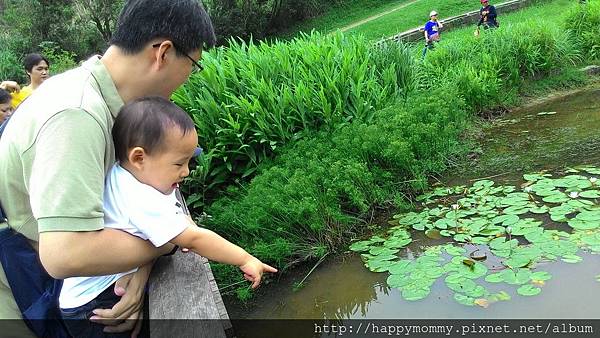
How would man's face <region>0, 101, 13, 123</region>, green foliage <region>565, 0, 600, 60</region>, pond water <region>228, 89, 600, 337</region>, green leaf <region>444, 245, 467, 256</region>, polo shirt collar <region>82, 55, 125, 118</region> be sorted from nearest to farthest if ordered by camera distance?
polo shirt collar <region>82, 55, 125, 118</region> < pond water <region>228, 89, 600, 337</region> < green leaf <region>444, 245, 467, 256</region> < man's face <region>0, 101, 13, 123</region> < green foliage <region>565, 0, 600, 60</region>

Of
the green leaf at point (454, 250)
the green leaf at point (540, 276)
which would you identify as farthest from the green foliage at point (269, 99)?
the green leaf at point (540, 276)

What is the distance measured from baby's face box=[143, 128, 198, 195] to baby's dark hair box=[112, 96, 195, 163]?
0.06 ft

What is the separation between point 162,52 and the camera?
1.67 m

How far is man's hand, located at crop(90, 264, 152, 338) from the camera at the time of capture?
1573mm

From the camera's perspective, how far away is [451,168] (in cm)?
491

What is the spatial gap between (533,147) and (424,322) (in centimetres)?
303

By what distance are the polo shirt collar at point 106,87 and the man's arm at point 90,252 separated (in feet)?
1.41

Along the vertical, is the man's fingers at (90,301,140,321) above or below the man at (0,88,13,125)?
below

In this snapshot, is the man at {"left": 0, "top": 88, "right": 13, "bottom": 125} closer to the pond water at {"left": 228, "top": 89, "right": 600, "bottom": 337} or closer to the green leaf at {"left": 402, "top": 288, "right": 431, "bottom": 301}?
the pond water at {"left": 228, "top": 89, "right": 600, "bottom": 337}

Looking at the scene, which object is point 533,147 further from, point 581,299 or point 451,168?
point 581,299

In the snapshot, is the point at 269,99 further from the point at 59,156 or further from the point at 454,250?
the point at 59,156

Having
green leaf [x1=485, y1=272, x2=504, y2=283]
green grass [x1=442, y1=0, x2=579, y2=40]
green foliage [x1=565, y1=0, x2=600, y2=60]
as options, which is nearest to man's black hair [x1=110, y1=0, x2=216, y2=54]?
green leaf [x1=485, y1=272, x2=504, y2=283]

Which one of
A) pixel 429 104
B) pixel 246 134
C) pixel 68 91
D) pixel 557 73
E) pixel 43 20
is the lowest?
pixel 557 73

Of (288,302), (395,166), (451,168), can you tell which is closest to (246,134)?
(395,166)
